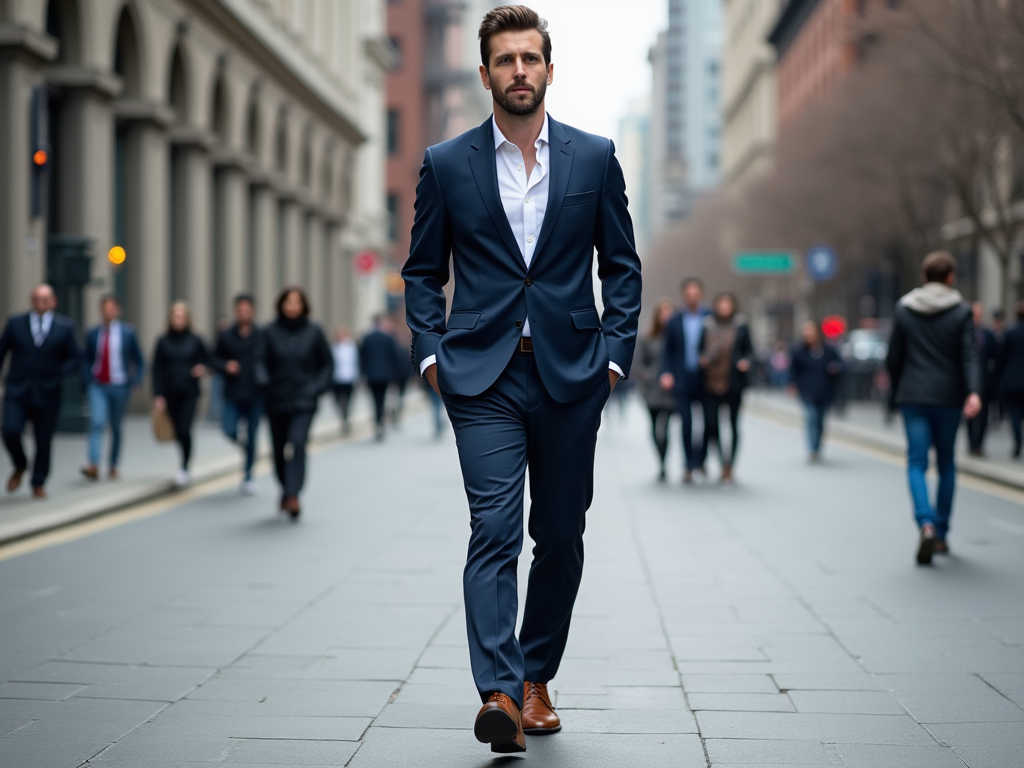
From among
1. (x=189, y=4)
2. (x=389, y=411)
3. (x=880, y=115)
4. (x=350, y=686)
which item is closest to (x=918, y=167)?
(x=880, y=115)

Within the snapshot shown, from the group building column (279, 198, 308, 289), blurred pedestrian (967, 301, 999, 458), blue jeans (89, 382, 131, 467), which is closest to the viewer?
blue jeans (89, 382, 131, 467)

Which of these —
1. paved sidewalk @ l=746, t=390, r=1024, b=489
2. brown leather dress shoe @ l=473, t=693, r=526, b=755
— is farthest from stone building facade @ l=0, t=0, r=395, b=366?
brown leather dress shoe @ l=473, t=693, r=526, b=755

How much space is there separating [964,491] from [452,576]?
7.53 metres

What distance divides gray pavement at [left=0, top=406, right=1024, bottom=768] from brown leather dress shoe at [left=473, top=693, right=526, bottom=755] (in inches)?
11.7

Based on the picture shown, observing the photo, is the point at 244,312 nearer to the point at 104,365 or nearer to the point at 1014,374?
the point at 104,365

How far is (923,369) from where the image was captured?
8.98 metres

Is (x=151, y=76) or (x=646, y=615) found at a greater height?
(x=151, y=76)

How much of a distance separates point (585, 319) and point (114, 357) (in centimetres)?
A: 1038

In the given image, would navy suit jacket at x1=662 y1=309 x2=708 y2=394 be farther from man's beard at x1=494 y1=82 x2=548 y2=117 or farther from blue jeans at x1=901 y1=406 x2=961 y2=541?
man's beard at x1=494 y1=82 x2=548 y2=117

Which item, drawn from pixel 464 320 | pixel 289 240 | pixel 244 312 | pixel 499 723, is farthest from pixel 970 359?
pixel 289 240

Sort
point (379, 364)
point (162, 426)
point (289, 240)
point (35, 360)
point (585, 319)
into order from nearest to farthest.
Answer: point (585, 319)
point (35, 360)
point (162, 426)
point (379, 364)
point (289, 240)

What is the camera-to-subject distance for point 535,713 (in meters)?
4.54

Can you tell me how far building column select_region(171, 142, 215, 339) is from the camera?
2808cm

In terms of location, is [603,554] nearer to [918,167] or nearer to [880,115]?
[918,167]
